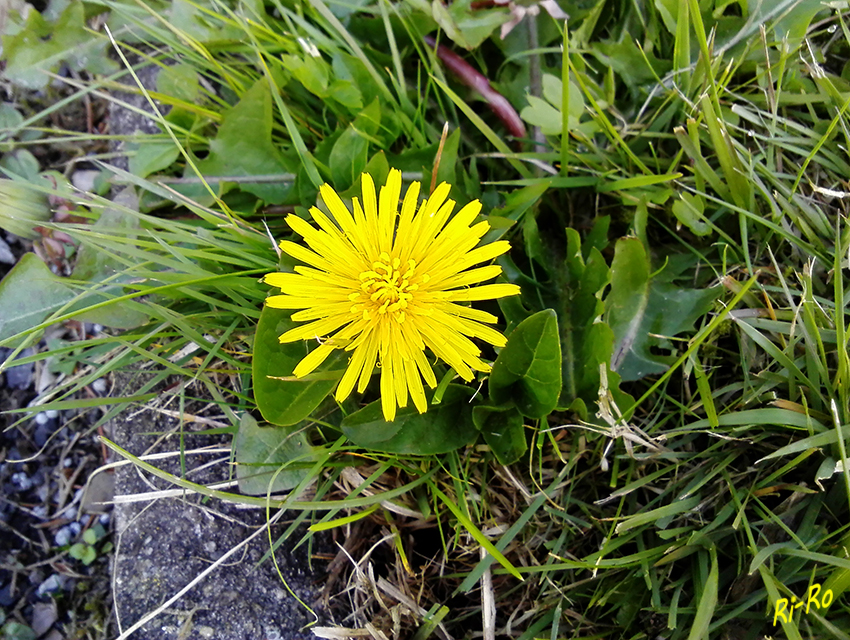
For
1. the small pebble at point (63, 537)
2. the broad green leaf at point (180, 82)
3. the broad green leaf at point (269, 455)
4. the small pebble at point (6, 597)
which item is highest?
the broad green leaf at point (180, 82)

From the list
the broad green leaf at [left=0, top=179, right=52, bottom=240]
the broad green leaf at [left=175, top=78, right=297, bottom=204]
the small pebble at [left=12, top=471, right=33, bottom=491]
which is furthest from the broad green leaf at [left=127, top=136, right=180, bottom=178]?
the small pebble at [left=12, top=471, right=33, bottom=491]

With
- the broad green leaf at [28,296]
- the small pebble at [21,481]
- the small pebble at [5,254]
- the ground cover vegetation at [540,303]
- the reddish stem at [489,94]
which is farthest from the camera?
the small pebble at [5,254]

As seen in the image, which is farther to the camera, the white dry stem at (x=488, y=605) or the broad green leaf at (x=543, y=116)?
the broad green leaf at (x=543, y=116)

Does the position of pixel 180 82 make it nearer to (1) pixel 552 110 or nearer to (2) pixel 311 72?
(2) pixel 311 72

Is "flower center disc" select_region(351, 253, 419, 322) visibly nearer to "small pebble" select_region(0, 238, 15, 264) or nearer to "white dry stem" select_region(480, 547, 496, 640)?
"white dry stem" select_region(480, 547, 496, 640)

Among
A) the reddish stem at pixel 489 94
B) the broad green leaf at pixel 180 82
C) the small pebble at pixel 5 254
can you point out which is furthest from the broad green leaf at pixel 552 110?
the small pebble at pixel 5 254

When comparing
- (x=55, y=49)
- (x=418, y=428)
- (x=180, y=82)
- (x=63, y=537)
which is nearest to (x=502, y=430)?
(x=418, y=428)

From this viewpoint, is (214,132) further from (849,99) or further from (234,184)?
(849,99)

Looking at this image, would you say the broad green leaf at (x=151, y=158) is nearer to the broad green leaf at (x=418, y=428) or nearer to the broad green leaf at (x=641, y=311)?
the broad green leaf at (x=418, y=428)
